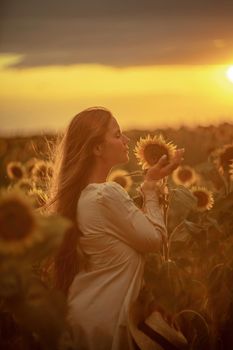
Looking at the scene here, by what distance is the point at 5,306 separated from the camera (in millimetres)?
3350

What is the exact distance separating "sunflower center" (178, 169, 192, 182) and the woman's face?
23cm

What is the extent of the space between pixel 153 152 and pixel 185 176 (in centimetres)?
17

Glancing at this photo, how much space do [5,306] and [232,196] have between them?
0.94 m

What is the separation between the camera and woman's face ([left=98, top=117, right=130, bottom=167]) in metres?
3.42

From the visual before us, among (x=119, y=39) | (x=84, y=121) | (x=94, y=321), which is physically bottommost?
(x=94, y=321)

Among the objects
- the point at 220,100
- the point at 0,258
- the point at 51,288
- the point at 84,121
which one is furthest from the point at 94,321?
the point at 220,100

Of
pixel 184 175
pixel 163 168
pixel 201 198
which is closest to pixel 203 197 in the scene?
pixel 201 198

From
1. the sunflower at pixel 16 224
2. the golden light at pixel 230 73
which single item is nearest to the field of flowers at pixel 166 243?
the sunflower at pixel 16 224

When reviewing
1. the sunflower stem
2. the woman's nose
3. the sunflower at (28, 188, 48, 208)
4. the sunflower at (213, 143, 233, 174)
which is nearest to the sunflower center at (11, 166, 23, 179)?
the sunflower at (28, 188, 48, 208)

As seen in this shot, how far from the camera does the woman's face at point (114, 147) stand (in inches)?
135

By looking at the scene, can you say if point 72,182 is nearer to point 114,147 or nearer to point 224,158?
point 114,147

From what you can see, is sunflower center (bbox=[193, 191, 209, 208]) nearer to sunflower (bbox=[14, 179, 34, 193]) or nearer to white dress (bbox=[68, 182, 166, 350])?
white dress (bbox=[68, 182, 166, 350])

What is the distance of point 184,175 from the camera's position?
3578mm

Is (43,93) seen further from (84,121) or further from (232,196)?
(232,196)
